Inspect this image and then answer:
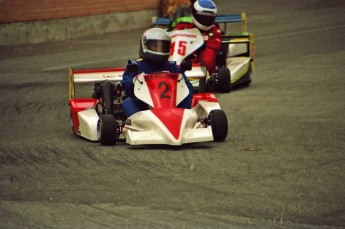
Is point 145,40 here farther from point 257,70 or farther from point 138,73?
point 257,70

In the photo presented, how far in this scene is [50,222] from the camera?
22.5 feet

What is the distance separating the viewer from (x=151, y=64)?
10.6m

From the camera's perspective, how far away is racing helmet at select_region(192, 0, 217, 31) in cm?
1421

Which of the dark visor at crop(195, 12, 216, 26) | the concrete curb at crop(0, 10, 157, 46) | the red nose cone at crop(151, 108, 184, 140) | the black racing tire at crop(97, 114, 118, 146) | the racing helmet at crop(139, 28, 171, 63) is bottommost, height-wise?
the concrete curb at crop(0, 10, 157, 46)

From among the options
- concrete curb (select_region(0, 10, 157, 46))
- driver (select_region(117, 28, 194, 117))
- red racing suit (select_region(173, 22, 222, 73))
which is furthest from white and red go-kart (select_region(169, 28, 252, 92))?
concrete curb (select_region(0, 10, 157, 46))

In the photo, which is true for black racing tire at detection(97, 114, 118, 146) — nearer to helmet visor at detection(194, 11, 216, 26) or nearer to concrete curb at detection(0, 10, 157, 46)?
helmet visor at detection(194, 11, 216, 26)

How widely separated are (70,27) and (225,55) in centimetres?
772

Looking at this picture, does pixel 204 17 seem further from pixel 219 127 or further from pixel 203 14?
pixel 219 127

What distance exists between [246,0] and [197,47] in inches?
583

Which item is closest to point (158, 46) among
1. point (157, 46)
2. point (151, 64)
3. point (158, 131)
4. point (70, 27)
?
Answer: point (157, 46)

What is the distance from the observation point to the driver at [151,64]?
10266 mm

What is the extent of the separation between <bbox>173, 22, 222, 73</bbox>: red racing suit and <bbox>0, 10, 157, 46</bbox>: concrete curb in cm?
727

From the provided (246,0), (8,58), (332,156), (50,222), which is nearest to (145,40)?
(332,156)

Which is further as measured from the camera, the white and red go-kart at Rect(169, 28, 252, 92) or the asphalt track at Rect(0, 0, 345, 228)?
the white and red go-kart at Rect(169, 28, 252, 92)
